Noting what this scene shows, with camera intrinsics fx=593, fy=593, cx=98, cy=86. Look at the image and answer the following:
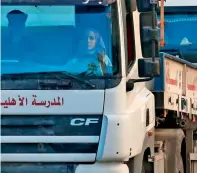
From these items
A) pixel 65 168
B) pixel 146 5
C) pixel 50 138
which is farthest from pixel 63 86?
pixel 146 5

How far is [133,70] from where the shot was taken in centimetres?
593

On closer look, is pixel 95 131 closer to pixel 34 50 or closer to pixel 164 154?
pixel 34 50

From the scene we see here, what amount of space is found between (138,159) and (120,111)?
2.81 ft

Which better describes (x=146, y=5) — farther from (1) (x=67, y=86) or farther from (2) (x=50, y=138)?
(2) (x=50, y=138)

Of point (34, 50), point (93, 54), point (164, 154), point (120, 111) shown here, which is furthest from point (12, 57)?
point (164, 154)

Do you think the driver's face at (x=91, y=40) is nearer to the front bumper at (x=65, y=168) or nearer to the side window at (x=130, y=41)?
the side window at (x=130, y=41)

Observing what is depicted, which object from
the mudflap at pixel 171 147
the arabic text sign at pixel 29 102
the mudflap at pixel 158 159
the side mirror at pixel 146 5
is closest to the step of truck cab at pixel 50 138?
the arabic text sign at pixel 29 102

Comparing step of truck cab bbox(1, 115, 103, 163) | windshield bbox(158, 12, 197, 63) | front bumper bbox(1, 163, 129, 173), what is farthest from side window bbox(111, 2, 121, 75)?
windshield bbox(158, 12, 197, 63)

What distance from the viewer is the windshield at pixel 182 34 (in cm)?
1036

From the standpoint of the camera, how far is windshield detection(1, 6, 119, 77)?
5426 millimetres

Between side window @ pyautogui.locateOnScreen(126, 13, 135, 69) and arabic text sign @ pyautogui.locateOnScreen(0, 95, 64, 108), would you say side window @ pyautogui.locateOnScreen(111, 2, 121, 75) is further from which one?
arabic text sign @ pyautogui.locateOnScreen(0, 95, 64, 108)

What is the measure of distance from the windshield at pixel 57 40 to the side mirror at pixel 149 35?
334 millimetres

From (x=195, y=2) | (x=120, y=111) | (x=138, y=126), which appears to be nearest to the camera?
(x=120, y=111)

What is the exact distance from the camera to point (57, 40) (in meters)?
5.47
